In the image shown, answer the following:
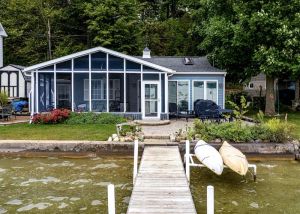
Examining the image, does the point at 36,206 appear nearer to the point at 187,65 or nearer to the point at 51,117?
the point at 51,117

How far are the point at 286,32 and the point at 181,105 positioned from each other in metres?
6.48

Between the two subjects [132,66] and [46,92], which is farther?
[46,92]

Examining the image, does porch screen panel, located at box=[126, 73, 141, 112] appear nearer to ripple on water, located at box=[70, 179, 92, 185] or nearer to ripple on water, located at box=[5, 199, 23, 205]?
ripple on water, located at box=[70, 179, 92, 185]

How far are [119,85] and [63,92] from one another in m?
2.93

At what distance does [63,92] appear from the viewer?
2133 centimetres

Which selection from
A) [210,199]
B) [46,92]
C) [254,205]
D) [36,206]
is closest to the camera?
[210,199]

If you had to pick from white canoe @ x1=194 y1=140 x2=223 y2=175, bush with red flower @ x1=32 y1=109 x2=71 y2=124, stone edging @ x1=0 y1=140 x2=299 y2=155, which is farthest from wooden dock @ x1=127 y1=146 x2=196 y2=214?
bush with red flower @ x1=32 y1=109 x2=71 y2=124

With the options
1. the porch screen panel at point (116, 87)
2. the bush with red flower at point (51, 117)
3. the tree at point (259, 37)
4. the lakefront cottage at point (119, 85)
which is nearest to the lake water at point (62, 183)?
the bush with red flower at point (51, 117)

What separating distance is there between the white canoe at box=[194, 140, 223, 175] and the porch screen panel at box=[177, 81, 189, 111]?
11246 millimetres

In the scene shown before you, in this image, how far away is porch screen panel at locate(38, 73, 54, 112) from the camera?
2045 centimetres

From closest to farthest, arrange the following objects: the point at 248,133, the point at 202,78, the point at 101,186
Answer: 1. the point at 101,186
2. the point at 248,133
3. the point at 202,78

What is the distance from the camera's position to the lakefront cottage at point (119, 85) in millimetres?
19969

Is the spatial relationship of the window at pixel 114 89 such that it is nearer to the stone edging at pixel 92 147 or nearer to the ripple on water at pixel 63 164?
the stone edging at pixel 92 147

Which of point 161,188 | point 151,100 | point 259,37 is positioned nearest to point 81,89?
point 151,100
